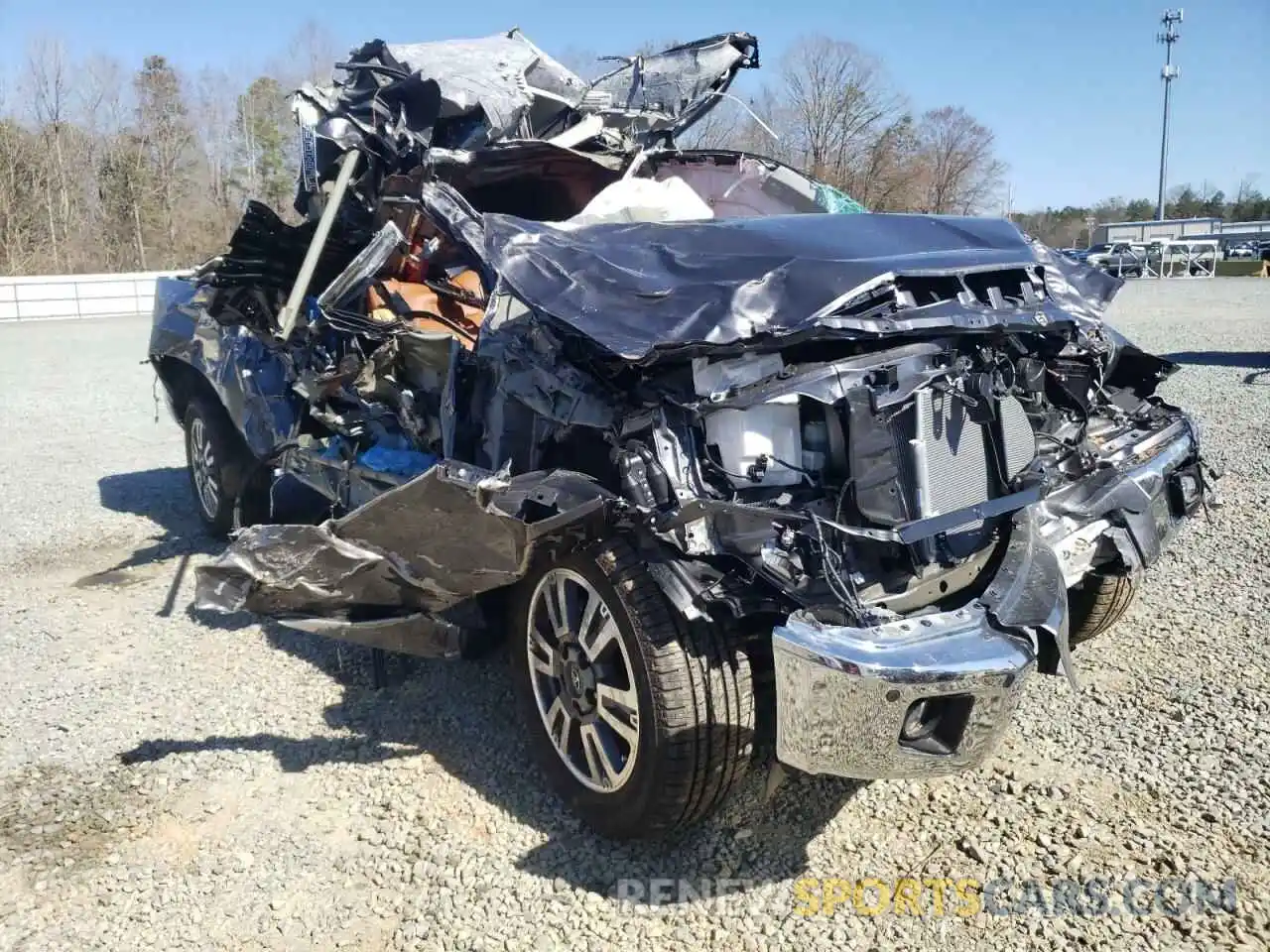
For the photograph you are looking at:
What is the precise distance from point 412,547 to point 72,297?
82.4 ft

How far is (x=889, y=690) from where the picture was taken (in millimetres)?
2160

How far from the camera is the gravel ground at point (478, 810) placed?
2.44 m

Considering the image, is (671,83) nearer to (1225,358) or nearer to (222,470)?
(222,470)

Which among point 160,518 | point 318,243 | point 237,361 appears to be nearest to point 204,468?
point 160,518

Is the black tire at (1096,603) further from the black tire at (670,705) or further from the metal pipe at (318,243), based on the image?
the metal pipe at (318,243)

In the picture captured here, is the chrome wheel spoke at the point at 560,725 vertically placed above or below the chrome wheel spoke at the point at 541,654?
below

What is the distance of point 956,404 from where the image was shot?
284cm

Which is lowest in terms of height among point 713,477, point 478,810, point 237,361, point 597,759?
point 478,810

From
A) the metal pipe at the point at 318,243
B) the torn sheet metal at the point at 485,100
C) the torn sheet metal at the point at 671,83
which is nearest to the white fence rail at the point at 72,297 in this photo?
the torn sheet metal at the point at 485,100

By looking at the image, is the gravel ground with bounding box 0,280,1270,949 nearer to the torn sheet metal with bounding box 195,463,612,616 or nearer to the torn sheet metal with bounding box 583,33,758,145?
the torn sheet metal with bounding box 195,463,612,616

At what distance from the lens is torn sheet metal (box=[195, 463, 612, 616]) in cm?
269

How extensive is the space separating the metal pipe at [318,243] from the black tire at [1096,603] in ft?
10.8

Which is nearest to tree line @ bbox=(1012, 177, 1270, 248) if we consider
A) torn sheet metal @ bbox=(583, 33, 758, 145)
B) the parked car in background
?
the parked car in background

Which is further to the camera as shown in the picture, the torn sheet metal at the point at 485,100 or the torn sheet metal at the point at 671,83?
the torn sheet metal at the point at 671,83
